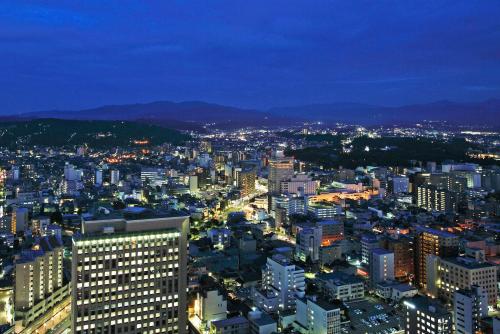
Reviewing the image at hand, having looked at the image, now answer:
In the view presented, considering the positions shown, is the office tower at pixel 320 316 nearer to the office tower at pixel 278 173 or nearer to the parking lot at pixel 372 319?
the parking lot at pixel 372 319

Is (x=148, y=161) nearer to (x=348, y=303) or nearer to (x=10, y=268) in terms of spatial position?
(x=10, y=268)

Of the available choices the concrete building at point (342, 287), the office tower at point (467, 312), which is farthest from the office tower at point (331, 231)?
the office tower at point (467, 312)

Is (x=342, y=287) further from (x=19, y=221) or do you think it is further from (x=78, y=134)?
(x=78, y=134)

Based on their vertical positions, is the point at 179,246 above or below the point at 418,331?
above


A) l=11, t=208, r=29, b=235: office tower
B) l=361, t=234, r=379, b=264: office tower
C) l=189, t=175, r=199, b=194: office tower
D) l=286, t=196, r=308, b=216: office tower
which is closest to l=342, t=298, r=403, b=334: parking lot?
l=361, t=234, r=379, b=264: office tower

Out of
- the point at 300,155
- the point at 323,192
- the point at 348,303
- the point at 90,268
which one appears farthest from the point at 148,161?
the point at 90,268

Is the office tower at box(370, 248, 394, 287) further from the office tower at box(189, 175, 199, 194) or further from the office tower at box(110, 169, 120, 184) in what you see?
the office tower at box(110, 169, 120, 184)
